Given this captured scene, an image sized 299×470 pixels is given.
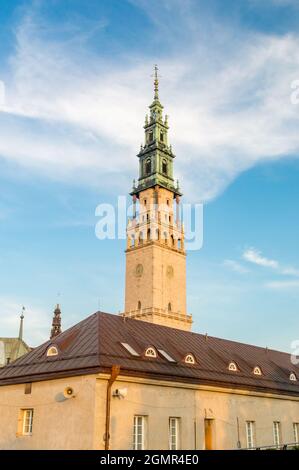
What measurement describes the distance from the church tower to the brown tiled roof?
30.8m

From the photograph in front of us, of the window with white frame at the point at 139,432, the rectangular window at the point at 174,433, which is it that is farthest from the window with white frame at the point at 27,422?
A: the rectangular window at the point at 174,433

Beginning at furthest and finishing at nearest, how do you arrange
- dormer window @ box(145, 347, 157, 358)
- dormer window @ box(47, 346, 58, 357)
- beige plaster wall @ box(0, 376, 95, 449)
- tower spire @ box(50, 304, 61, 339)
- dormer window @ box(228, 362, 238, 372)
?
tower spire @ box(50, 304, 61, 339) → dormer window @ box(228, 362, 238, 372) → dormer window @ box(145, 347, 157, 358) → dormer window @ box(47, 346, 58, 357) → beige plaster wall @ box(0, 376, 95, 449)

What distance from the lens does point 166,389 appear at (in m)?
28.1

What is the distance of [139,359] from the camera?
2812 cm

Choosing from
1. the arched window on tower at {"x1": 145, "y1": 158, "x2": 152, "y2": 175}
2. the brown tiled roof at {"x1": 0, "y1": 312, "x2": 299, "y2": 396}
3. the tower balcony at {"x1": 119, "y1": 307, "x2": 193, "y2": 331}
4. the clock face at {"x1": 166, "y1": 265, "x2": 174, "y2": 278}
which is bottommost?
the brown tiled roof at {"x1": 0, "y1": 312, "x2": 299, "y2": 396}

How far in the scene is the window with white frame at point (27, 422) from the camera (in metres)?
27.4

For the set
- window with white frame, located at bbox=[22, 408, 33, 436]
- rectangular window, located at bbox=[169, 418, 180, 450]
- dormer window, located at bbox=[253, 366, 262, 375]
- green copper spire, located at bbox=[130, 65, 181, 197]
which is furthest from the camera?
green copper spire, located at bbox=[130, 65, 181, 197]

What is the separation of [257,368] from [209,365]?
214 inches

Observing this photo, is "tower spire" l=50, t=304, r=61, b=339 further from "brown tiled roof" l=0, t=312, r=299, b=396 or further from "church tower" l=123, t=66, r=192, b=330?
"brown tiled roof" l=0, t=312, r=299, b=396

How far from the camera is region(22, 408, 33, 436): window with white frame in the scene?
27.4 m

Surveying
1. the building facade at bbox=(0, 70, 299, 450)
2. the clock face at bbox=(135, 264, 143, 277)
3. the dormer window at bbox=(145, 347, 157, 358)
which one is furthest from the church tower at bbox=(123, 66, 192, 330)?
the dormer window at bbox=(145, 347, 157, 358)

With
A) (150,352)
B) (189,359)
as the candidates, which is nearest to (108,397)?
(150,352)
